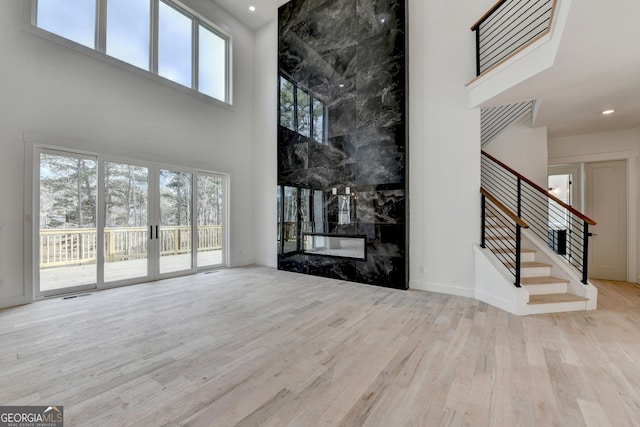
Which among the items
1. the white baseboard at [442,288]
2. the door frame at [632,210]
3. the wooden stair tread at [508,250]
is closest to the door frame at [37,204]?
the white baseboard at [442,288]

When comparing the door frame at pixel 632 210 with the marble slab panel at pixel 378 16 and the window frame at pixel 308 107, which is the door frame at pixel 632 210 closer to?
the marble slab panel at pixel 378 16

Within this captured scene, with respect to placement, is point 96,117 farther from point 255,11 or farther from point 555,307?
point 555,307

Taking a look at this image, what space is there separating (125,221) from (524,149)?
744 cm

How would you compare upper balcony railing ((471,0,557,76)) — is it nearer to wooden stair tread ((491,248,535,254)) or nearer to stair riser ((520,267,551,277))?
wooden stair tread ((491,248,535,254))

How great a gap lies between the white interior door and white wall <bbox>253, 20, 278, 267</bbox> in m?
6.57

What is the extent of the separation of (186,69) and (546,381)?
283 inches

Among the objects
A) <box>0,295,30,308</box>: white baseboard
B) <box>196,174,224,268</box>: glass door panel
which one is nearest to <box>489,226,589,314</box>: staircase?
<box>196,174,224,268</box>: glass door panel

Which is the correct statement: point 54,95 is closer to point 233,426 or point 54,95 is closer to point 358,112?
point 358,112

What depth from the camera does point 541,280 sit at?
3742 millimetres

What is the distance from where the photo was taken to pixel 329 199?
17.5ft

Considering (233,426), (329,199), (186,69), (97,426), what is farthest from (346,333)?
(186,69)

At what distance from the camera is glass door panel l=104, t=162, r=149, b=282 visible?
446cm

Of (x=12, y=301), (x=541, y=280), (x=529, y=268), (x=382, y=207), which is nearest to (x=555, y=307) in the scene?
(x=541, y=280)

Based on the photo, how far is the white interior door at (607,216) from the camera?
4945 mm
